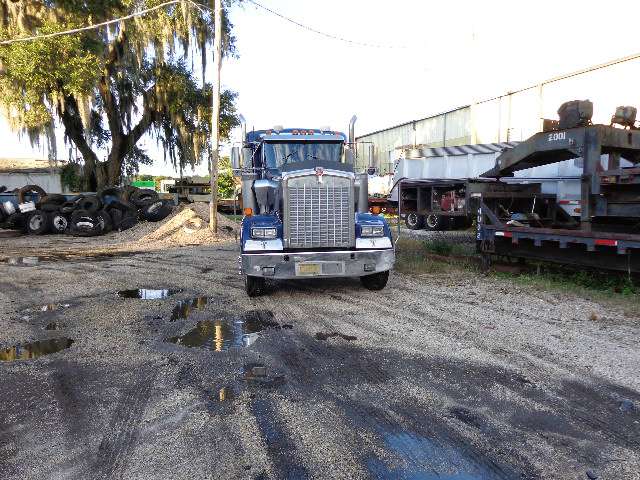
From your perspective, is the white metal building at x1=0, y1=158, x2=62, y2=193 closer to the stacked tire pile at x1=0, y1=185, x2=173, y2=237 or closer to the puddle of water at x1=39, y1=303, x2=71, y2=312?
the stacked tire pile at x1=0, y1=185, x2=173, y2=237

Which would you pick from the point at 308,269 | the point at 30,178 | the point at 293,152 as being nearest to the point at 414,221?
the point at 293,152

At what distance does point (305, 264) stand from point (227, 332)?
1.76 m

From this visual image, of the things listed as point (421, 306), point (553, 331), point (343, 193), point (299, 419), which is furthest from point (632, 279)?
point (299, 419)

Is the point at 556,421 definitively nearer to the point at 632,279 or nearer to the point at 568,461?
the point at 568,461

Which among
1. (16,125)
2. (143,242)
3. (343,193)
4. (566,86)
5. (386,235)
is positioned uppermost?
(566,86)

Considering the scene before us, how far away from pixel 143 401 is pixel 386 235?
465cm

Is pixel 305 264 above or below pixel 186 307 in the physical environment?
above

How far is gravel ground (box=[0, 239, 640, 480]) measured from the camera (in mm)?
3041

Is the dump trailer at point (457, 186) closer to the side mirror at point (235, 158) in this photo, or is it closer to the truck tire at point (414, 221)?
the truck tire at point (414, 221)

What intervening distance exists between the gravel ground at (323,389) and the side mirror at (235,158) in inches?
89.7

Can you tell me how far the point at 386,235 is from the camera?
25.0 ft

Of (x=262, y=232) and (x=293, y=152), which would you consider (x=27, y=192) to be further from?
(x=262, y=232)

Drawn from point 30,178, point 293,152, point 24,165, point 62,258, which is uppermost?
point 24,165

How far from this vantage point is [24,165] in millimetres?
42844
